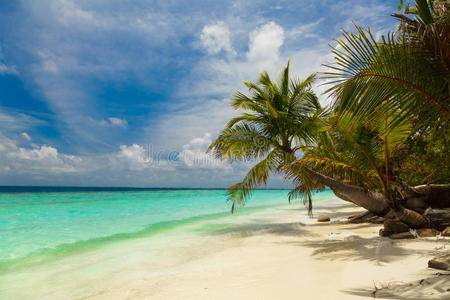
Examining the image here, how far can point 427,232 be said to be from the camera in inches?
212

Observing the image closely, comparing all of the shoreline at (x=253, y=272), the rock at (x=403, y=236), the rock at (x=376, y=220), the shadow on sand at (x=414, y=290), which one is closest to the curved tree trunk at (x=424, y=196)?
the rock at (x=376, y=220)

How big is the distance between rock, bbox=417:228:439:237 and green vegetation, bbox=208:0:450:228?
0.89ft

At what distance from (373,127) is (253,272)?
3.17m

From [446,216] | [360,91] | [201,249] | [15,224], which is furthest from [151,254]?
[15,224]

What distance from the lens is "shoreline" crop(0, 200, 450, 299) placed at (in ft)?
9.73

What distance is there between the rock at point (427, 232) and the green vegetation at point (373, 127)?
0.89 ft

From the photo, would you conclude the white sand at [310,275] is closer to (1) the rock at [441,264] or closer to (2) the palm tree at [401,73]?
(1) the rock at [441,264]

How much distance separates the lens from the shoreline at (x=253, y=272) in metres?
2.96

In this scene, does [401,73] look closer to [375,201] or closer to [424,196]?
[375,201]

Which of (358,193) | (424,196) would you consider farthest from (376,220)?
(358,193)

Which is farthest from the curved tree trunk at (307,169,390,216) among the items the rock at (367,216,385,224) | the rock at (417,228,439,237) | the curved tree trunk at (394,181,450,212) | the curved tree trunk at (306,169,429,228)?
the rock at (367,216,385,224)

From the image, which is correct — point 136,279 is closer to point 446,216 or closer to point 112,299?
point 112,299

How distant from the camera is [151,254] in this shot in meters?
6.03

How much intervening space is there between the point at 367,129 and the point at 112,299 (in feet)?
18.7
